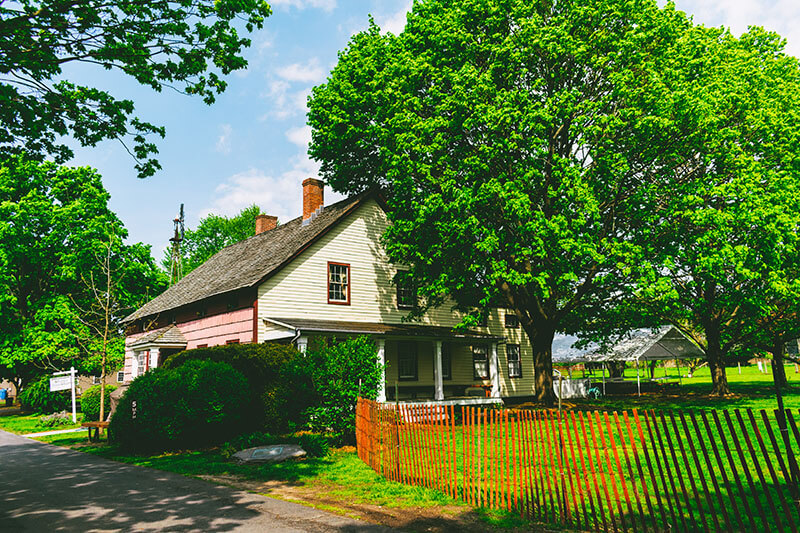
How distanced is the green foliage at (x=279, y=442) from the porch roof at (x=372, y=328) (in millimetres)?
5327

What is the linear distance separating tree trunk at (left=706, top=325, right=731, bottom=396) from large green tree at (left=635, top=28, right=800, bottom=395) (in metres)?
6.41

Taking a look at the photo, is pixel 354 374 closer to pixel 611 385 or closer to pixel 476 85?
pixel 476 85

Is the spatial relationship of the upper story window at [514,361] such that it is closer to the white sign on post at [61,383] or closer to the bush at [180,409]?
the bush at [180,409]

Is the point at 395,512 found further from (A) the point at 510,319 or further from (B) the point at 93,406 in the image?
(A) the point at 510,319

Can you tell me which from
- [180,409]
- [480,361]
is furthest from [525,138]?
[480,361]

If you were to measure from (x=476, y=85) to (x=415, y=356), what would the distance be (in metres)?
13.3

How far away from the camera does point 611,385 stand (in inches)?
1344

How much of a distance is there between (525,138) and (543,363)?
31.6 ft

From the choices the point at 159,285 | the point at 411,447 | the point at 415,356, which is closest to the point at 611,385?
the point at 415,356

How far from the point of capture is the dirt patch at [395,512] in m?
7.18

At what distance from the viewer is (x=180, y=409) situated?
1484 centimetres

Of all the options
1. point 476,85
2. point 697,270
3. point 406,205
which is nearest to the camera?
point 697,270

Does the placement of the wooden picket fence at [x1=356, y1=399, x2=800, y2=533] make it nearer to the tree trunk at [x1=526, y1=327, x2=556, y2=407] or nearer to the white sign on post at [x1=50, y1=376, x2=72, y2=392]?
the tree trunk at [x1=526, y1=327, x2=556, y2=407]

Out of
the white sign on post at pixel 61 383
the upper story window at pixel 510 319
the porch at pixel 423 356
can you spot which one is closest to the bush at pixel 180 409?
the porch at pixel 423 356
